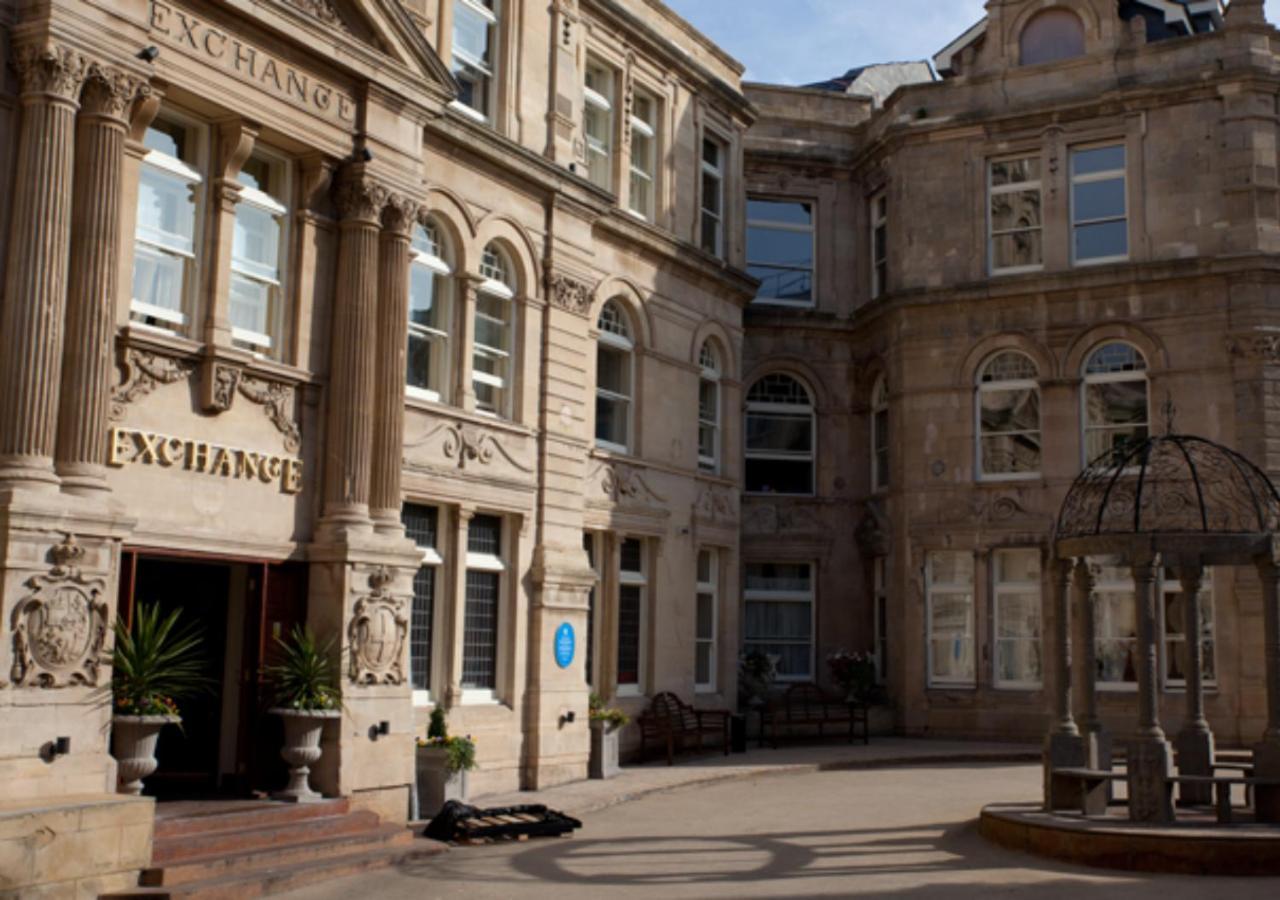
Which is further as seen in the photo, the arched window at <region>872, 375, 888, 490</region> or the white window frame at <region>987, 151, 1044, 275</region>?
the arched window at <region>872, 375, 888, 490</region>

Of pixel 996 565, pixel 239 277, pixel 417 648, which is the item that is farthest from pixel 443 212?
pixel 996 565

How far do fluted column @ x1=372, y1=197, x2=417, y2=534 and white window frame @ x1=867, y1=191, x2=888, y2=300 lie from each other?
45.7 feet

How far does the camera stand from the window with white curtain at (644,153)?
892 inches

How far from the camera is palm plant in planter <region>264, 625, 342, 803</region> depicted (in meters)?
13.3

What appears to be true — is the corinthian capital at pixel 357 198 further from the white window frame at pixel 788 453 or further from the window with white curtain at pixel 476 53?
the white window frame at pixel 788 453

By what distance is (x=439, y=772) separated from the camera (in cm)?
1538

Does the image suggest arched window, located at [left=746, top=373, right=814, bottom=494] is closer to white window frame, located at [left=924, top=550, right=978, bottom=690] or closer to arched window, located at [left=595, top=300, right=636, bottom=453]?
white window frame, located at [left=924, top=550, right=978, bottom=690]

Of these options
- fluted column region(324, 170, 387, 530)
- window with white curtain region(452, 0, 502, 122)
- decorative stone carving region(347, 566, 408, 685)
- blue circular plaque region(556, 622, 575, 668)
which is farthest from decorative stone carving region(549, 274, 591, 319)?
decorative stone carving region(347, 566, 408, 685)

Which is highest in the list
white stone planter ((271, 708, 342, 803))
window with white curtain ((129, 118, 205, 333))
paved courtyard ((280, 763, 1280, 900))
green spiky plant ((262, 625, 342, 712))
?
window with white curtain ((129, 118, 205, 333))

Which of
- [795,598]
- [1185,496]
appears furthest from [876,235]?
[1185,496]

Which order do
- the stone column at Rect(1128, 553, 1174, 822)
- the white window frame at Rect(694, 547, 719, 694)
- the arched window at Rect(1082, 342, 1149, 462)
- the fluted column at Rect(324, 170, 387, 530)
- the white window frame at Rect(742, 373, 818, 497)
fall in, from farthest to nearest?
the white window frame at Rect(742, 373, 818, 497) < the arched window at Rect(1082, 342, 1149, 462) < the white window frame at Rect(694, 547, 719, 694) < the fluted column at Rect(324, 170, 387, 530) < the stone column at Rect(1128, 553, 1174, 822)

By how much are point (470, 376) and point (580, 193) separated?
3.74 metres

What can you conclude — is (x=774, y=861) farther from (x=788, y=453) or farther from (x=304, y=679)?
(x=788, y=453)

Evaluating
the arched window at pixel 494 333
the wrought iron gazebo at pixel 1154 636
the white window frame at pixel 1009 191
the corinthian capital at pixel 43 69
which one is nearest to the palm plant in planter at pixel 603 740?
the arched window at pixel 494 333
